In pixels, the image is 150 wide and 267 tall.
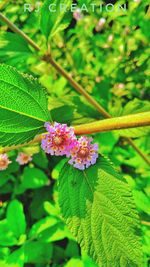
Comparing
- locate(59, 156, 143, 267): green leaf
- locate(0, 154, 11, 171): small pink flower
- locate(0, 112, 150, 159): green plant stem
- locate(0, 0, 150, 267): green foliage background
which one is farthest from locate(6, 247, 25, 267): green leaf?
locate(0, 112, 150, 159): green plant stem

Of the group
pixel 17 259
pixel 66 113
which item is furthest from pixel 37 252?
pixel 66 113

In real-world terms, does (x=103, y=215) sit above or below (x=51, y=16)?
below

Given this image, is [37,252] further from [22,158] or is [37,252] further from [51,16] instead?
[51,16]

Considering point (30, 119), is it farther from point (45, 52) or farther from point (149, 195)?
point (149, 195)

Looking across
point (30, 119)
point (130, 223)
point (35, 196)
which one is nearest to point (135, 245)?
point (130, 223)

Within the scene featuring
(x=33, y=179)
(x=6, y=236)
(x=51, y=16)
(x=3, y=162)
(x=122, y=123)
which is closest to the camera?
(x=122, y=123)
